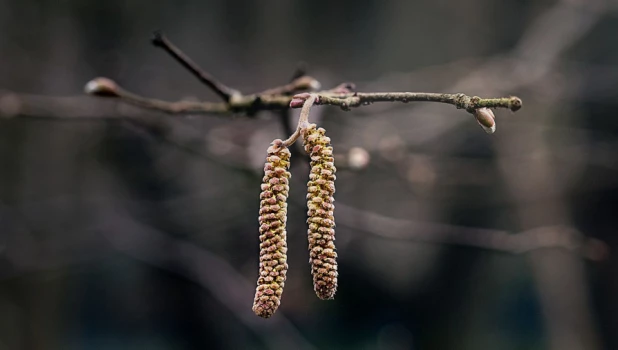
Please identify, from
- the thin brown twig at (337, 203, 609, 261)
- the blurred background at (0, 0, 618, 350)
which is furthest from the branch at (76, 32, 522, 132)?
the blurred background at (0, 0, 618, 350)

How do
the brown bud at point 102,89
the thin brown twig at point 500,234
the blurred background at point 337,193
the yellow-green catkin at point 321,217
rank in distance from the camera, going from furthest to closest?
the blurred background at point 337,193, the thin brown twig at point 500,234, the brown bud at point 102,89, the yellow-green catkin at point 321,217

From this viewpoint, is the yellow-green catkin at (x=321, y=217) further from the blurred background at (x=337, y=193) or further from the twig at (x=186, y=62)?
the blurred background at (x=337, y=193)

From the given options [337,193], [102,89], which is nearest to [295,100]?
[102,89]

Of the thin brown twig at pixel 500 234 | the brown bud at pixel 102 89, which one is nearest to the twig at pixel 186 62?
the brown bud at pixel 102 89

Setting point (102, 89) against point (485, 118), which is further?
point (102, 89)

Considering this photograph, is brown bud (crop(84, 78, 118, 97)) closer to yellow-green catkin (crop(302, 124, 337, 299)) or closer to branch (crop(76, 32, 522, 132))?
branch (crop(76, 32, 522, 132))

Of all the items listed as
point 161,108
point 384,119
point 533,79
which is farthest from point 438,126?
point 161,108

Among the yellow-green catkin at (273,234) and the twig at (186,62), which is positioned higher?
the twig at (186,62)

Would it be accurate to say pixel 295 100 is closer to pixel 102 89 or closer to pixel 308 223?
pixel 308 223
